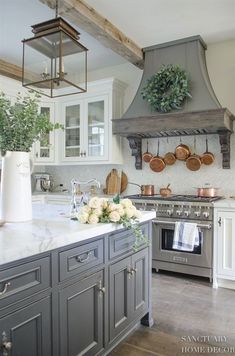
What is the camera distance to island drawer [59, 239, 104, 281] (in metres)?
1.52

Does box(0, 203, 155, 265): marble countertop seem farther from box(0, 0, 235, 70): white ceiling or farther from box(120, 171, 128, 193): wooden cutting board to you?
box(120, 171, 128, 193): wooden cutting board

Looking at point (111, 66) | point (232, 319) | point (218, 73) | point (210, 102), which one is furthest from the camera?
point (111, 66)

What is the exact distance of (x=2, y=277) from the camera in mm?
1198

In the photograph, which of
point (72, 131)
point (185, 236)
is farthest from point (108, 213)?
point (72, 131)

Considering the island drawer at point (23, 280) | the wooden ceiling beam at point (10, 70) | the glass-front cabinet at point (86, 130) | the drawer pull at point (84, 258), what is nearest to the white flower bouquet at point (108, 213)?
the drawer pull at point (84, 258)

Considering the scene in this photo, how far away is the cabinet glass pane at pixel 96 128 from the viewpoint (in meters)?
4.27

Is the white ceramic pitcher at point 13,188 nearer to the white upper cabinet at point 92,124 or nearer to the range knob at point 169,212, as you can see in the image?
the range knob at point 169,212

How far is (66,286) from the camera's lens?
1.53 meters

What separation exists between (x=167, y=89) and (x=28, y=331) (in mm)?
3036

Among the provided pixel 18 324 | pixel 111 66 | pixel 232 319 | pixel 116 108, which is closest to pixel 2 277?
pixel 18 324

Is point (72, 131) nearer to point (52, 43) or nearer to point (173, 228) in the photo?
point (173, 228)

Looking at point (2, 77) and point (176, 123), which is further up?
point (2, 77)

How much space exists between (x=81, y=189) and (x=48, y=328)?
11.5 ft

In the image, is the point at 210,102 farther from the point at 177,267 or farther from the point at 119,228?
the point at 119,228
